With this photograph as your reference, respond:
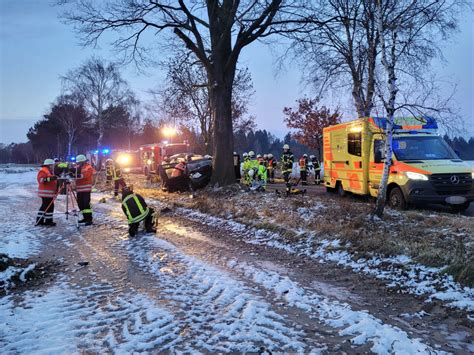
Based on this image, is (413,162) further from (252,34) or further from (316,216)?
(252,34)

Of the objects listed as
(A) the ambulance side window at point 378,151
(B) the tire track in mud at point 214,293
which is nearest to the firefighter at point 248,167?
(A) the ambulance side window at point 378,151

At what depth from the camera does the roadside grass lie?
5.75 m

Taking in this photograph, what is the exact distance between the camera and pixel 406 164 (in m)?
10.0

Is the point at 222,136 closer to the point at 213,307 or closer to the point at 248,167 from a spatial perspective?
the point at 248,167

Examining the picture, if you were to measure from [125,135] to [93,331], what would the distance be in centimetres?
6086

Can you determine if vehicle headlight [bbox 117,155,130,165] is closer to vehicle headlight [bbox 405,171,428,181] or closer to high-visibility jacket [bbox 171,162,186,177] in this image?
high-visibility jacket [bbox 171,162,186,177]

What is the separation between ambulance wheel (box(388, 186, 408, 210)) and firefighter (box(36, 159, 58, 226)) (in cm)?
918

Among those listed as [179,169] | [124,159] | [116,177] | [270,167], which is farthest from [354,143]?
[124,159]

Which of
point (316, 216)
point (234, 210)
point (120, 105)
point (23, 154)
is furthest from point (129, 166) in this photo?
point (23, 154)

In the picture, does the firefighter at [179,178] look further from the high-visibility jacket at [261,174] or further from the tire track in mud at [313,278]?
the tire track in mud at [313,278]

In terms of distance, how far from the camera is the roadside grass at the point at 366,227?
575 cm

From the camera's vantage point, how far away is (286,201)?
11.2 metres

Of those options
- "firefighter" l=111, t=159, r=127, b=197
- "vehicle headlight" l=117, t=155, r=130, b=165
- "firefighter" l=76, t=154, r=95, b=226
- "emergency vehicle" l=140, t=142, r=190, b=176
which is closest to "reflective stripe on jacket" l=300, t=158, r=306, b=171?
"firefighter" l=111, t=159, r=127, b=197

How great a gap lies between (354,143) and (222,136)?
529 centimetres
